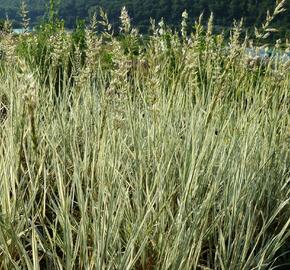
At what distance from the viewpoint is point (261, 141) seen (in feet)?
7.25

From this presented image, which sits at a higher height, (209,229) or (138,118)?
(138,118)

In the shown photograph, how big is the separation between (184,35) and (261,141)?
81 centimetres

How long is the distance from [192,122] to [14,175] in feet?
2.47

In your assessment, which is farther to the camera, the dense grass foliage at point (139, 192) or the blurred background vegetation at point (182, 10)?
the blurred background vegetation at point (182, 10)

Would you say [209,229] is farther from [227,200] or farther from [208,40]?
[208,40]

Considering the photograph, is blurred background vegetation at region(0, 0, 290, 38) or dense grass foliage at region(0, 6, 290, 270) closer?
dense grass foliage at region(0, 6, 290, 270)

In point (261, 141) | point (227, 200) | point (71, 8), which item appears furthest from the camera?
A: point (71, 8)

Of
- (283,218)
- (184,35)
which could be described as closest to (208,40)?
(184,35)

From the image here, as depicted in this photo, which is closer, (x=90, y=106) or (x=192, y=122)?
(x=192, y=122)

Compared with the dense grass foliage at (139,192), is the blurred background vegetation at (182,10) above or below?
below

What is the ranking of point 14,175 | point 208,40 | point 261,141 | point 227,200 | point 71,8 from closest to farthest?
point 14,175 < point 227,200 < point 261,141 < point 208,40 < point 71,8

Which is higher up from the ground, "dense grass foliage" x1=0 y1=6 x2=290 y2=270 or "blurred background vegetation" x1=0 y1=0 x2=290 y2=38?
"dense grass foliage" x1=0 y1=6 x2=290 y2=270

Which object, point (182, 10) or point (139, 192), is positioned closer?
point (139, 192)

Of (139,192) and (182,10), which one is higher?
(139,192)
